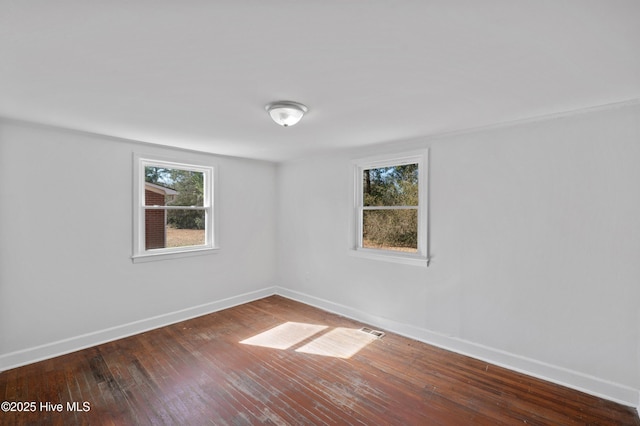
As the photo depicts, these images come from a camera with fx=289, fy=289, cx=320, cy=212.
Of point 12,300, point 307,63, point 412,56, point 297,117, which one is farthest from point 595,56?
point 12,300

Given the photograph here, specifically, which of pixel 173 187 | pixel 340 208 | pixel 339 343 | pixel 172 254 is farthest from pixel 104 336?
pixel 340 208

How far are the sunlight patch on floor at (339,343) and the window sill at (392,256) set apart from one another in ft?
3.16

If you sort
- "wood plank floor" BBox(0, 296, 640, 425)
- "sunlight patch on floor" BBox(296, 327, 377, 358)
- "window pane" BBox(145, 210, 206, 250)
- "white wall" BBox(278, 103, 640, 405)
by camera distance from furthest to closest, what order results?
"window pane" BBox(145, 210, 206, 250) → "sunlight patch on floor" BBox(296, 327, 377, 358) → "white wall" BBox(278, 103, 640, 405) → "wood plank floor" BBox(0, 296, 640, 425)

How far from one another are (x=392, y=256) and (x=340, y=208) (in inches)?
41.4

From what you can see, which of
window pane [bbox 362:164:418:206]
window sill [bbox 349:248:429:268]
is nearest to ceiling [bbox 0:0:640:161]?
window pane [bbox 362:164:418:206]

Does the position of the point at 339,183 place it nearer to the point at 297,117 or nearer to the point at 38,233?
the point at 297,117

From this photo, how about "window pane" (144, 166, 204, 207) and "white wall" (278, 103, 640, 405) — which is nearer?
"white wall" (278, 103, 640, 405)

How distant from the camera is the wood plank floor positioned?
2164 mm

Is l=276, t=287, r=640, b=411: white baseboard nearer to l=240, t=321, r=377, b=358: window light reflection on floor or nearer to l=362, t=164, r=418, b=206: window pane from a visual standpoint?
l=240, t=321, r=377, b=358: window light reflection on floor

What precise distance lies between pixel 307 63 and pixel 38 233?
128 inches

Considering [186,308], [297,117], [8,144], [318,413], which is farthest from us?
[186,308]

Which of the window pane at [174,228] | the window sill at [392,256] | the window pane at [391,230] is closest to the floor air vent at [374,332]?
the window sill at [392,256]

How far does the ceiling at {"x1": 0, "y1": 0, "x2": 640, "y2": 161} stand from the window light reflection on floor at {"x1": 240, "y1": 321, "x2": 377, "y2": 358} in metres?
2.42

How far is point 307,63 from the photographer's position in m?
1.66
